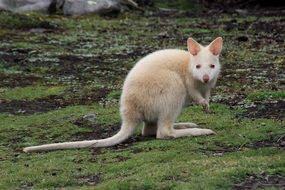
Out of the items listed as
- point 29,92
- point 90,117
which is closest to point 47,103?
point 29,92

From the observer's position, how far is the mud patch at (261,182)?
8.24 meters

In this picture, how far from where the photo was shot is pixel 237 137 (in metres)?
10.8

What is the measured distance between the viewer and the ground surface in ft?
29.7

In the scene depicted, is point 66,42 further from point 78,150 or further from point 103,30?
point 78,150

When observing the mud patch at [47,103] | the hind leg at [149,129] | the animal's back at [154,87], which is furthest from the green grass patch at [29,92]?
the animal's back at [154,87]

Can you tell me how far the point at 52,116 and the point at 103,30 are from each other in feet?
48.6

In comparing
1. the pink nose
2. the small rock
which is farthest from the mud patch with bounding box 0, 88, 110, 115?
the pink nose

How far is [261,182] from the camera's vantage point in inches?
331

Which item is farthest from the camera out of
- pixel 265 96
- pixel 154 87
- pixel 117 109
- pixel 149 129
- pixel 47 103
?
pixel 47 103

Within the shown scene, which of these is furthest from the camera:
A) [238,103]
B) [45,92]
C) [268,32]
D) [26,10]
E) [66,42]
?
[26,10]

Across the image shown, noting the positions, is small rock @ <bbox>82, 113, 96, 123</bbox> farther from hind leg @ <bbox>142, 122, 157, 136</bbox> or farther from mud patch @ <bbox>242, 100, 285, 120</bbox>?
mud patch @ <bbox>242, 100, 285, 120</bbox>

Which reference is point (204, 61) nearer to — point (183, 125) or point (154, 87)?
point (154, 87)

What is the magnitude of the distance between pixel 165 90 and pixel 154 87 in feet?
0.55

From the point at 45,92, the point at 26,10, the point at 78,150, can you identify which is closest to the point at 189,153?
the point at 78,150
